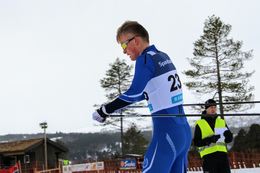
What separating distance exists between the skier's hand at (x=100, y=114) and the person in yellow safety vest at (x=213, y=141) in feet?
13.4

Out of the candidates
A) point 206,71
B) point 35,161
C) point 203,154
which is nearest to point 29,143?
point 35,161

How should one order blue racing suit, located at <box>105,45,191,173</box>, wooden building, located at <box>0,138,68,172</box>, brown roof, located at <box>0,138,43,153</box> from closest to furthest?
blue racing suit, located at <box>105,45,191,173</box> < wooden building, located at <box>0,138,68,172</box> < brown roof, located at <box>0,138,43,153</box>

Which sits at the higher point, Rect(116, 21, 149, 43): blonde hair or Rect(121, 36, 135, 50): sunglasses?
Rect(116, 21, 149, 43): blonde hair

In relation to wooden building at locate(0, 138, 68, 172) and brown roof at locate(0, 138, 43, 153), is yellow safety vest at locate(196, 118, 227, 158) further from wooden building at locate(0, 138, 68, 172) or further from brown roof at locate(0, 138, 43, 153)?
brown roof at locate(0, 138, 43, 153)

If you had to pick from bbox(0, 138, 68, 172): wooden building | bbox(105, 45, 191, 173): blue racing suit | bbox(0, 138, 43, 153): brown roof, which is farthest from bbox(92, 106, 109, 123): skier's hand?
bbox(0, 138, 43, 153): brown roof

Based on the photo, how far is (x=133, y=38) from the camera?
3.51 meters

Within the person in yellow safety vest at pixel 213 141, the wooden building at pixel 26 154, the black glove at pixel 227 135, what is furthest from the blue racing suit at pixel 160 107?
the wooden building at pixel 26 154

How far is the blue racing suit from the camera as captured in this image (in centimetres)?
322

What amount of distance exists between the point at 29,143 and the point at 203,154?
4902cm

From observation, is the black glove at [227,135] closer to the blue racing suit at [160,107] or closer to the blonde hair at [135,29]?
the blue racing suit at [160,107]

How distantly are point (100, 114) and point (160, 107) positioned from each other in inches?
17.1

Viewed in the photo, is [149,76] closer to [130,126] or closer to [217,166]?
[217,166]

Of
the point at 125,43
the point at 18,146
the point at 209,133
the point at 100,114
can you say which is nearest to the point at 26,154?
the point at 18,146

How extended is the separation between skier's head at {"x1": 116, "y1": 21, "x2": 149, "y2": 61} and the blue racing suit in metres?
0.12
